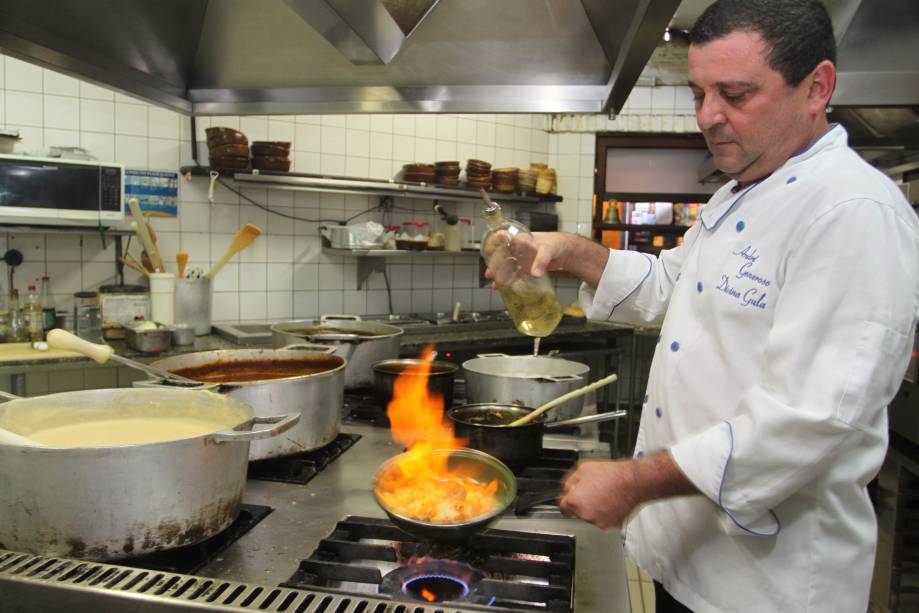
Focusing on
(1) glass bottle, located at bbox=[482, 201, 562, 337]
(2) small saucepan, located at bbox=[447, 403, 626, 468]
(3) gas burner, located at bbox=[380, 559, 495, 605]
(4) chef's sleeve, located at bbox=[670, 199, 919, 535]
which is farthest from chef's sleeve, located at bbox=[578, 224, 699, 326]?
(3) gas burner, located at bbox=[380, 559, 495, 605]

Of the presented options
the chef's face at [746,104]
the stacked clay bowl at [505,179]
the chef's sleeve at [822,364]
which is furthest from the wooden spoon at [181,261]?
the chef's sleeve at [822,364]

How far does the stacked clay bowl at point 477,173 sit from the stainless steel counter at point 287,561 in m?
3.36

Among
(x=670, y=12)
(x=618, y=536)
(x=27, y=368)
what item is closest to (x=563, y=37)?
(x=670, y=12)

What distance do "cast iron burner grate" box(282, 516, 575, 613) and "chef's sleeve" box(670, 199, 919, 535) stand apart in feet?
0.88

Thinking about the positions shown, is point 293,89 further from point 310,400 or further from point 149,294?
point 149,294

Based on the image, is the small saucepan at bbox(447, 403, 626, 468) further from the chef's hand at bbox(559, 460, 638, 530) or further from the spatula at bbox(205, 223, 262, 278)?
the spatula at bbox(205, 223, 262, 278)

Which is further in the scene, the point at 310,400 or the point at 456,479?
the point at 310,400

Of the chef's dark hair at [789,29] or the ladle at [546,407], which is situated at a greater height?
the chef's dark hair at [789,29]

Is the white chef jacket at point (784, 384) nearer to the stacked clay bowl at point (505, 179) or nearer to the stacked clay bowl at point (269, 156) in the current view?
the stacked clay bowl at point (269, 156)

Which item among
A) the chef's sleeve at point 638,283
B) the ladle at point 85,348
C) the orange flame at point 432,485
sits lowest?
the orange flame at point 432,485

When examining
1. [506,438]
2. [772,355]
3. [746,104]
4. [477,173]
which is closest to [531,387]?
[506,438]

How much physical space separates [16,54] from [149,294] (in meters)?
2.22

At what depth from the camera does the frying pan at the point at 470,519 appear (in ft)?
3.00

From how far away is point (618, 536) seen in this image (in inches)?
44.2
